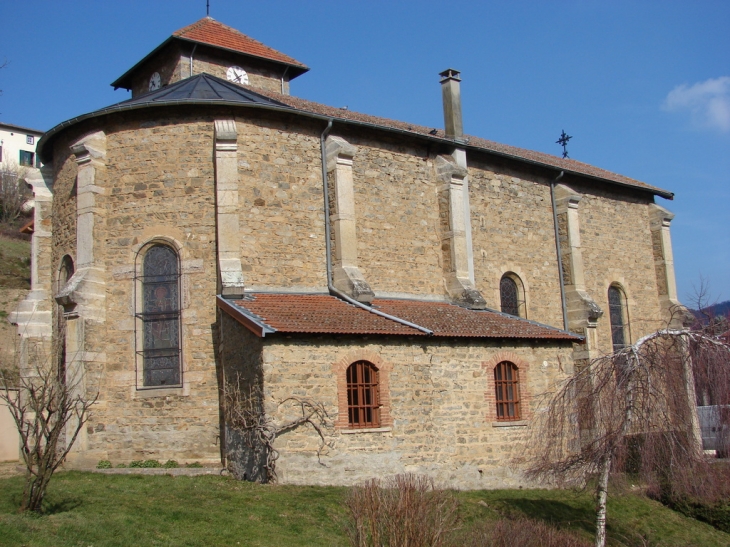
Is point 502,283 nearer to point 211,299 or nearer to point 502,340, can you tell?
point 502,340

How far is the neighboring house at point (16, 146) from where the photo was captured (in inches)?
2351

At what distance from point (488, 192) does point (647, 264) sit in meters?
7.63

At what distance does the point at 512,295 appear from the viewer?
72.4 ft

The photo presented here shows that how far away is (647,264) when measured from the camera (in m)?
26.0

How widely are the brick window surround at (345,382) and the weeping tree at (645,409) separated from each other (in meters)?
3.55

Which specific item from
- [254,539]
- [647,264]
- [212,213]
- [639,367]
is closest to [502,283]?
[647,264]

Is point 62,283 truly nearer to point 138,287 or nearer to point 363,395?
point 138,287

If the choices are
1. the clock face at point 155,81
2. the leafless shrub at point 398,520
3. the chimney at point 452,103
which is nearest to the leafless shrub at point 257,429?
the leafless shrub at point 398,520

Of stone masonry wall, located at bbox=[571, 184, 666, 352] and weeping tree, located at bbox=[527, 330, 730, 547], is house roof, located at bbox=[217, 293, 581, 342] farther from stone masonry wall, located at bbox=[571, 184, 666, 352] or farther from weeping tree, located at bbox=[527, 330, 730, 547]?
stone masonry wall, located at bbox=[571, 184, 666, 352]

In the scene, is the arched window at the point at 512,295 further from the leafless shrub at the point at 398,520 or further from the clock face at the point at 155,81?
the leafless shrub at the point at 398,520

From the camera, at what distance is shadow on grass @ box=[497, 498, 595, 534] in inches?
541

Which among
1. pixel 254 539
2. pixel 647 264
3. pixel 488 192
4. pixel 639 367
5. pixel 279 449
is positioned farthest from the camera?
pixel 647 264

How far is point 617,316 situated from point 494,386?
1008cm

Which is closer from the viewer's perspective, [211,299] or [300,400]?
[300,400]
